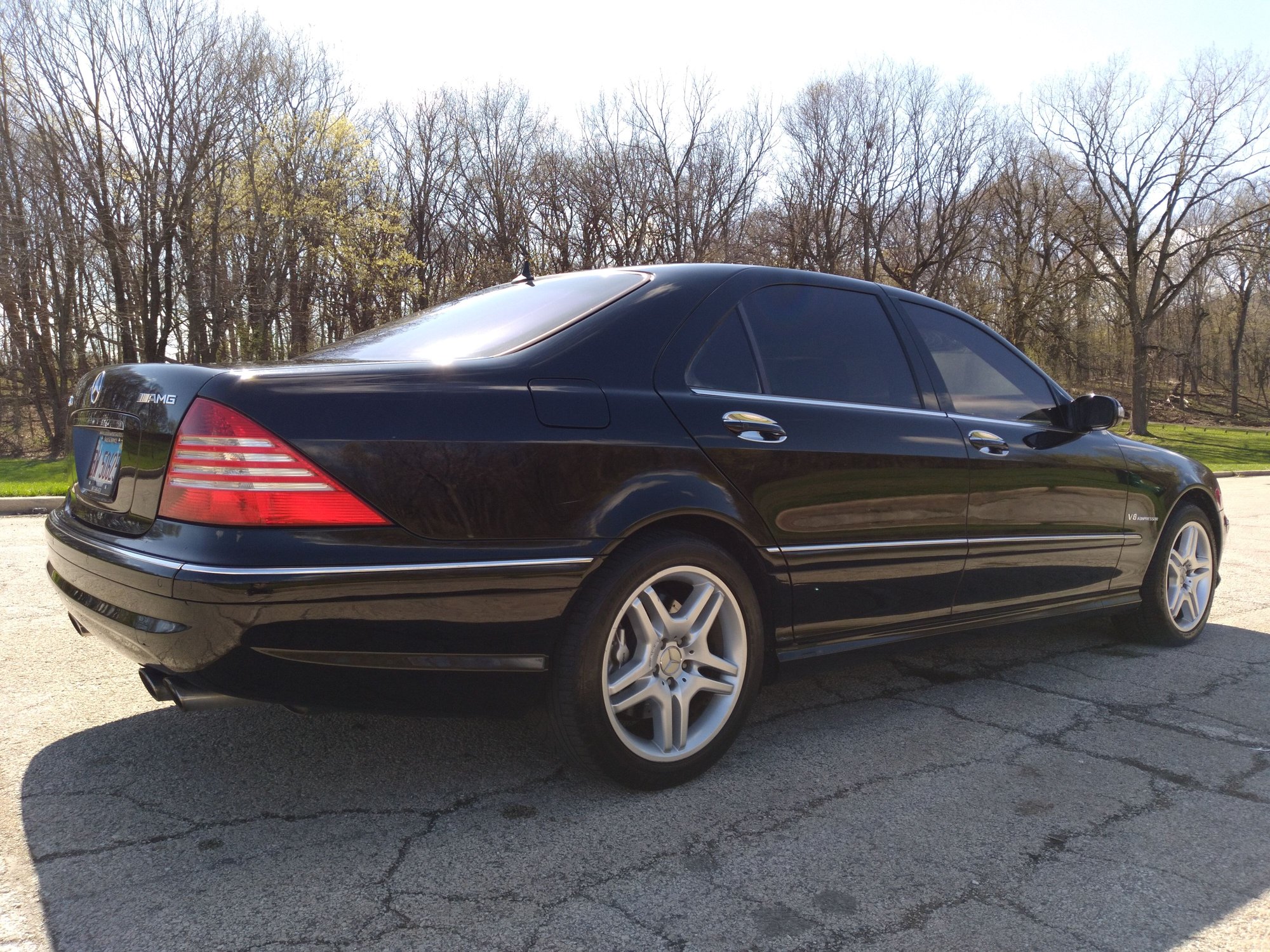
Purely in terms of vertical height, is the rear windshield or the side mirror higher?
the rear windshield

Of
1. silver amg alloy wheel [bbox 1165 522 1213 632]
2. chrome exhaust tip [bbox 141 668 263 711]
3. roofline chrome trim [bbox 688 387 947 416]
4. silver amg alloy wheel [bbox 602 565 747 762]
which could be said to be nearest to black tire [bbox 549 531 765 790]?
silver amg alloy wheel [bbox 602 565 747 762]

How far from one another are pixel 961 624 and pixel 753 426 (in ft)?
4.33

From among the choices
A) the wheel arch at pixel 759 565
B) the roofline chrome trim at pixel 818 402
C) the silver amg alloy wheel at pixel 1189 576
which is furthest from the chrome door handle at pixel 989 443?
the silver amg alloy wheel at pixel 1189 576

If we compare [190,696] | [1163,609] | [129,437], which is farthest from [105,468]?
[1163,609]

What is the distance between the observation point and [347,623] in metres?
2.18

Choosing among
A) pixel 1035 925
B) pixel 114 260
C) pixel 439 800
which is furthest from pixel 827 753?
pixel 114 260

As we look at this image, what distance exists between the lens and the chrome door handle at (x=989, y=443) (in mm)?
3541

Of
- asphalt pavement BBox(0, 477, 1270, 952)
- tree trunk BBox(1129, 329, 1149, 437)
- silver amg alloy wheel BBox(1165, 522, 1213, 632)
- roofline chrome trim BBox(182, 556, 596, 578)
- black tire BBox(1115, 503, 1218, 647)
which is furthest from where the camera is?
tree trunk BBox(1129, 329, 1149, 437)

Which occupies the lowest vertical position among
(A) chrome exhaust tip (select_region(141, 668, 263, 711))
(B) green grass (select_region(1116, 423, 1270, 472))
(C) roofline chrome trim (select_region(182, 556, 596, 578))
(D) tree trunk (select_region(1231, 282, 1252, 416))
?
(B) green grass (select_region(1116, 423, 1270, 472))

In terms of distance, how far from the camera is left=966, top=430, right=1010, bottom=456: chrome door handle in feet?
11.6

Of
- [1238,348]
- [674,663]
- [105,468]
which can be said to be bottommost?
[674,663]

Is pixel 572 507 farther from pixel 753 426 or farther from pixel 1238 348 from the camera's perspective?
pixel 1238 348

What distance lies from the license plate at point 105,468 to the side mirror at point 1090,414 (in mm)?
3547

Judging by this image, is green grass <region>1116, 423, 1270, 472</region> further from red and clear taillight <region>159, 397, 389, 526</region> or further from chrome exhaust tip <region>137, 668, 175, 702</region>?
chrome exhaust tip <region>137, 668, 175, 702</region>
